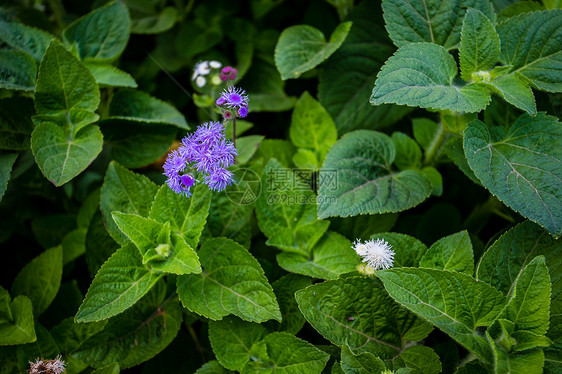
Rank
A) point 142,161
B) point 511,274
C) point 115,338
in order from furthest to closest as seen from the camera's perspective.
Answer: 1. point 142,161
2. point 115,338
3. point 511,274

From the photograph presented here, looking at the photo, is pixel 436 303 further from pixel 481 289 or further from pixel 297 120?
pixel 297 120

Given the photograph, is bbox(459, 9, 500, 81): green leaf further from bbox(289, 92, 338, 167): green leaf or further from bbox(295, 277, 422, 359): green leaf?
bbox(295, 277, 422, 359): green leaf

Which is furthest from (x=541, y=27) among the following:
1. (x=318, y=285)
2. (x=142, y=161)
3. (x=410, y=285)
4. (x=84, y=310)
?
(x=84, y=310)

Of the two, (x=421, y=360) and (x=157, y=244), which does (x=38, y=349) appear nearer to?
(x=157, y=244)

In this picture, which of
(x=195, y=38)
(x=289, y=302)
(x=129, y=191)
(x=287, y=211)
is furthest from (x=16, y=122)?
(x=289, y=302)

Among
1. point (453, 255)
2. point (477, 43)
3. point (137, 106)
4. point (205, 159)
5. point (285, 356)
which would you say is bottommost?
point (285, 356)

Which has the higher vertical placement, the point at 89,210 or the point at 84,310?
the point at 84,310
